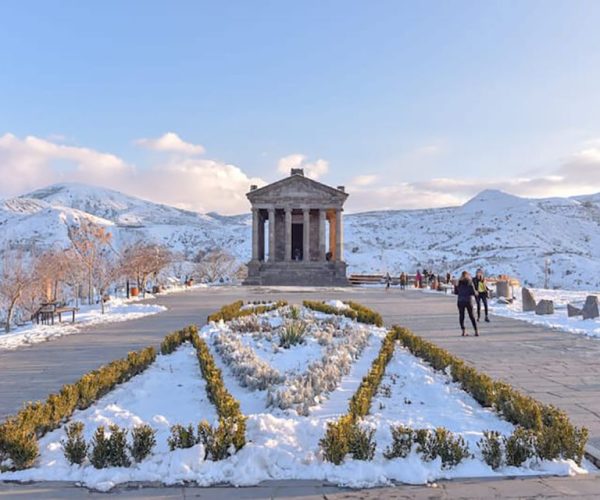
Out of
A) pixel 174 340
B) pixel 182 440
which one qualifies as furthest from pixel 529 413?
pixel 174 340

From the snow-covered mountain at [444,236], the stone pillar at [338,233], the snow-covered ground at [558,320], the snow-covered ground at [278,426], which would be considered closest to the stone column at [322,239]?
the stone pillar at [338,233]

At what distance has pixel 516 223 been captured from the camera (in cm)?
10806

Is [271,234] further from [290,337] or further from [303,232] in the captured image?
[290,337]

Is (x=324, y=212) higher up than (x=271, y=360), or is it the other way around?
(x=324, y=212)

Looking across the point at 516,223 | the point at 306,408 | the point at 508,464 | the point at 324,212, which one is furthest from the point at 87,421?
the point at 516,223

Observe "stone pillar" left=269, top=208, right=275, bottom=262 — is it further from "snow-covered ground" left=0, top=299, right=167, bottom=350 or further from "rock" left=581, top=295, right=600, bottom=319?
"rock" left=581, top=295, right=600, bottom=319

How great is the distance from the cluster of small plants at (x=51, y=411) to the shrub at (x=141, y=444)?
0.89 meters

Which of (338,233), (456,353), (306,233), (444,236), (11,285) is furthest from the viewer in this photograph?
(444,236)

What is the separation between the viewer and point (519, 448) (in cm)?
481

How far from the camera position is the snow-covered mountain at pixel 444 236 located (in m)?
67.4

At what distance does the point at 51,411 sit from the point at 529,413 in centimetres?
503

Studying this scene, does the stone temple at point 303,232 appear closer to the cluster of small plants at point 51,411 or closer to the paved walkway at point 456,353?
the paved walkway at point 456,353

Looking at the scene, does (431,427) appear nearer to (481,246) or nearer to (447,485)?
(447,485)

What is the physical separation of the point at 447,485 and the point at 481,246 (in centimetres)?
8971
